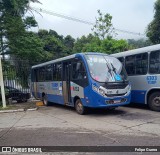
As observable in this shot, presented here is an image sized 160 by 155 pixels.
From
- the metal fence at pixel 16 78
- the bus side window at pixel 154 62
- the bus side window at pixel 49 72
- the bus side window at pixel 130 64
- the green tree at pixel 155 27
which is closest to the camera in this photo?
the bus side window at pixel 154 62

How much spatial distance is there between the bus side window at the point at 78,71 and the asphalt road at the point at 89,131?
1750 mm

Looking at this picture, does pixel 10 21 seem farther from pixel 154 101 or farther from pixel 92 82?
pixel 154 101

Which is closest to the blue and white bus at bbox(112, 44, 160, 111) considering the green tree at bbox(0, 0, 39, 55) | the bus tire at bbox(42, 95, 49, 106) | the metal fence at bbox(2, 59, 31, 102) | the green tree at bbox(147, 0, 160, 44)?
the bus tire at bbox(42, 95, 49, 106)

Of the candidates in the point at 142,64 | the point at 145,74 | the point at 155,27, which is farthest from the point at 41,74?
the point at 155,27

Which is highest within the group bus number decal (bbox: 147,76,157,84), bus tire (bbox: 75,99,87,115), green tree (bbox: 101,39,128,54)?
green tree (bbox: 101,39,128,54)

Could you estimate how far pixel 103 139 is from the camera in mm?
6176

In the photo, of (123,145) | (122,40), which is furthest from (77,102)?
(122,40)

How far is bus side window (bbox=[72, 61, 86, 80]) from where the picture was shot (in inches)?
385

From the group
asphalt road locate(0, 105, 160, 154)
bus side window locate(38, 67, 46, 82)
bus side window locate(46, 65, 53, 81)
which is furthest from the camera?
bus side window locate(38, 67, 46, 82)

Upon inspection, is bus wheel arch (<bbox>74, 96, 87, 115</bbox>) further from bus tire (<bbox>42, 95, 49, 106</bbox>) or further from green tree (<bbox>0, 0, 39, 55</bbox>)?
green tree (<bbox>0, 0, 39, 55</bbox>)

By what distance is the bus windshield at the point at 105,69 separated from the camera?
9.41 m

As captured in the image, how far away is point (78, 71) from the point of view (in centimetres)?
1015

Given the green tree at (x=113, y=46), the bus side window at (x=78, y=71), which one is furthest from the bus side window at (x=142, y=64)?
the green tree at (x=113, y=46)

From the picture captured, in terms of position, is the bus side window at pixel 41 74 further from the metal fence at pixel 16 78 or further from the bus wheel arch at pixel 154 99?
the bus wheel arch at pixel 154 99
